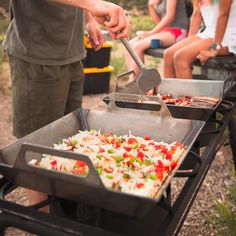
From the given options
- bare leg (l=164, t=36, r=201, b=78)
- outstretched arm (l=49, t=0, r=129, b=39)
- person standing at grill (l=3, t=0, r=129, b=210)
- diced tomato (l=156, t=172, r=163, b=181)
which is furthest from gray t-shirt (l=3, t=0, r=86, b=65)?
bare leg (l=164, t=36, r=201, b=78)

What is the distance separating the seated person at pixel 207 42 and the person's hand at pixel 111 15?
75.5 inches

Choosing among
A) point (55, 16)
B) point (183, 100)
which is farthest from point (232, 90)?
point (55, 16)

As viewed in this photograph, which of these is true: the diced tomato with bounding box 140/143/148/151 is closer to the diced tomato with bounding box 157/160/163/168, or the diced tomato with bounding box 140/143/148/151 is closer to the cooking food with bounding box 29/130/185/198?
the cooking food with bounding box 29/130/185/198

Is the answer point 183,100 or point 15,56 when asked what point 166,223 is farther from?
point 15,56

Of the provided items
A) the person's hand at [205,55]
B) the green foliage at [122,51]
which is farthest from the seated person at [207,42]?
the green foliage at [122,51]

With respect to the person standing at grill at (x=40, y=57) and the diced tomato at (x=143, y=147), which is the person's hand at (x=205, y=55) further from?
the diced tomato at (x=143, y=147)

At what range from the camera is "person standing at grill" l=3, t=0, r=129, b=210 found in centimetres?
160

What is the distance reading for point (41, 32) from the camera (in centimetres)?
162

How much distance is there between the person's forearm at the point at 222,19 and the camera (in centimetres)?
296

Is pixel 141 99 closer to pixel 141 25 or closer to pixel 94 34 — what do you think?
pixel 94 34

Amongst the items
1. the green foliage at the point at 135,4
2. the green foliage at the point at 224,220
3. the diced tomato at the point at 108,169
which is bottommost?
the green foliage at the point at 224,220

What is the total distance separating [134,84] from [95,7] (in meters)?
0.61

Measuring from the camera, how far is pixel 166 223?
2.77 feet

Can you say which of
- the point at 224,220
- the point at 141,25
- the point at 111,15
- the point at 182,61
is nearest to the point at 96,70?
the point at 182,61
